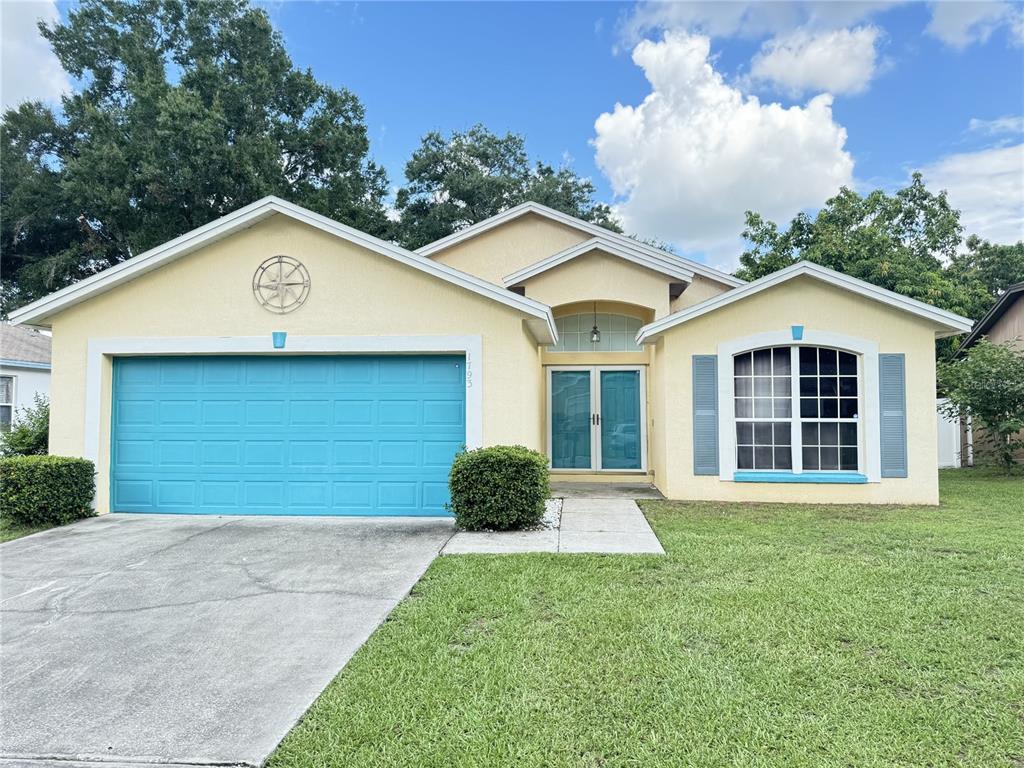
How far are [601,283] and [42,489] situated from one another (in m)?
10.2

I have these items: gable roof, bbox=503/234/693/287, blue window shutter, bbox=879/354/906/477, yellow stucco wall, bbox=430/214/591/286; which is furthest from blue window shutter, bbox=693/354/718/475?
yellow stucco wall, bbox=430/214/591/286

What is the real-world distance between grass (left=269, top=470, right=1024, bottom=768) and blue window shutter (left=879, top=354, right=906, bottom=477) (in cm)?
341

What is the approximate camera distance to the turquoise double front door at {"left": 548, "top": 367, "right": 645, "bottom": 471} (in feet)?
42.4

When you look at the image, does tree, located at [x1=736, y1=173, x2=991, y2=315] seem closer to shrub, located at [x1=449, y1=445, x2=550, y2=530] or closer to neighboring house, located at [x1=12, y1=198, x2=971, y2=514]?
neighboring house, located at [x1=12, y1=198, x2=971, y2=514]

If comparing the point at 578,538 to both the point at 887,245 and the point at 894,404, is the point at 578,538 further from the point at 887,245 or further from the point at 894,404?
the point at 887,245

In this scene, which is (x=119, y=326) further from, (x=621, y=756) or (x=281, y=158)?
(x=281, y=158)

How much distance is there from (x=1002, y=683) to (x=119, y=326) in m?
11.0

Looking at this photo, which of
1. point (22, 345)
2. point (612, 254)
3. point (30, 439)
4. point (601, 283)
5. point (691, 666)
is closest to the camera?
point (691, 666)

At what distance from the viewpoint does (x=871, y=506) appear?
9.54m

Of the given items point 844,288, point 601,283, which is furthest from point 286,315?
point 844,288

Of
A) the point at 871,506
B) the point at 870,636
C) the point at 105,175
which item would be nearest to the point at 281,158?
the point at 105,175

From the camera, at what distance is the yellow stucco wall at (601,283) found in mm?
12516

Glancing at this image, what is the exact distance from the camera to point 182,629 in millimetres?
4656

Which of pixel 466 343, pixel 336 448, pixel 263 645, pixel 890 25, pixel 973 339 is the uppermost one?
pixel 890 25
